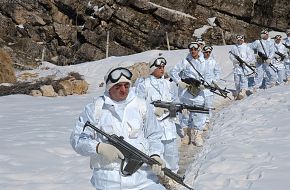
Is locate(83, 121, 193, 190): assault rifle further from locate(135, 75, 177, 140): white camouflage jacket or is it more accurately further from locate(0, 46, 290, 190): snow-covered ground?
locate(135, 75, 177, 140): white camouflage jacket

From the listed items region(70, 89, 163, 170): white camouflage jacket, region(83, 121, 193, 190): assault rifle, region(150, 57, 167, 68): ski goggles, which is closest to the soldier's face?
region(70, 89, 163, 170): white camouflage jacket

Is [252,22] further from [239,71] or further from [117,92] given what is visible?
[117,92]

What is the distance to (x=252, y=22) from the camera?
29984mm

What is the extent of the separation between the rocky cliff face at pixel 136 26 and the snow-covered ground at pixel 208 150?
55.2ft

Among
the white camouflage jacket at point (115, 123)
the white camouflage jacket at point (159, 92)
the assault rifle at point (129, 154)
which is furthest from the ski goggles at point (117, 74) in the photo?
the white camouflage jacket at point (159, 92)

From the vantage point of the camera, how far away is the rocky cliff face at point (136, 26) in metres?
29.5

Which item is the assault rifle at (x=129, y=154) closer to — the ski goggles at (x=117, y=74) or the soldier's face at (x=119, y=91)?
the soldier's face at (x=119, y=91)

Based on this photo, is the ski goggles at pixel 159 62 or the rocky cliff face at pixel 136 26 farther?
the rocky cliff face at pixel 136 26

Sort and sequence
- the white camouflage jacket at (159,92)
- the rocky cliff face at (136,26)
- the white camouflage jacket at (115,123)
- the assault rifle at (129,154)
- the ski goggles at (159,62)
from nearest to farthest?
the assault rifle at (129,154) → the white camouflage jacket at (115,123) → the ski goggles at (159,62) → the white camouflage jacket at (159,92) → the rocky cliff face at (136,26)

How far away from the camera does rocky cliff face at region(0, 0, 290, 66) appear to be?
2947cm

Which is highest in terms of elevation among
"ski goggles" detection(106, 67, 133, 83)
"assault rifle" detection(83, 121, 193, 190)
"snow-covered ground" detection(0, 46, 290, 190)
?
"ski goggles" detection(106, 67, 133, 83)

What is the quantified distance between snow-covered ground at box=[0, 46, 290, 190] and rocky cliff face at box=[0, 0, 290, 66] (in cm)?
1684

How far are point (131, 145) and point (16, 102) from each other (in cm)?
1128

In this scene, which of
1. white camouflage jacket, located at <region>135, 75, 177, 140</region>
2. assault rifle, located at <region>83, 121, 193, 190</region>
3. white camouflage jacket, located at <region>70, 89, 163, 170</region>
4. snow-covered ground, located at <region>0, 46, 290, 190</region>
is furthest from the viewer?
white camouflage jacket, located at <region>135, 75, 177, 140</region>
